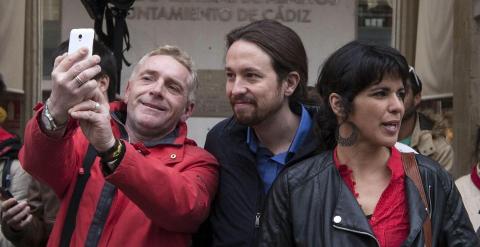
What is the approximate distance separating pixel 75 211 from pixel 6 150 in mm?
1459

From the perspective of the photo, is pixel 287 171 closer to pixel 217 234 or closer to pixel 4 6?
pixel 217 234

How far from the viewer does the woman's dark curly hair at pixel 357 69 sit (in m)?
2.92

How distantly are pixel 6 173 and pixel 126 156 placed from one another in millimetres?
1763

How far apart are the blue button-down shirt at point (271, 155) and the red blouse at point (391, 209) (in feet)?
1.18

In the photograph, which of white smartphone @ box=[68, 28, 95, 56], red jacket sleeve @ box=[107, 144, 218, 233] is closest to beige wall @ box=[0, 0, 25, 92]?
red jacket sleeve @ box=[107, 144, 218, 233]

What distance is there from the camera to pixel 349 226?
278 cm

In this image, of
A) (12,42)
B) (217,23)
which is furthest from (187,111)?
(217,23)

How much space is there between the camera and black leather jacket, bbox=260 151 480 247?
279 centimetres

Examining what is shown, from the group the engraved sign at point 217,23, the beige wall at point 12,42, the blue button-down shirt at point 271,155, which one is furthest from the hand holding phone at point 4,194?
the engraved sign at point 217,23

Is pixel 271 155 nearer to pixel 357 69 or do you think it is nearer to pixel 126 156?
pixel 357 69

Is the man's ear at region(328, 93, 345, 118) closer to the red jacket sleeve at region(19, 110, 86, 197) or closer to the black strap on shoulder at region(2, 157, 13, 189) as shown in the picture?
the red jacket sleeve at region(19, 110, 86, 197)

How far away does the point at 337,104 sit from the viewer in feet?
9.89

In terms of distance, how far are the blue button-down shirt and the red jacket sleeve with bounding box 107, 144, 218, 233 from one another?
0.18 metres

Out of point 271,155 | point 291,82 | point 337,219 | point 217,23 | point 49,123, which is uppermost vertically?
point 217,23
